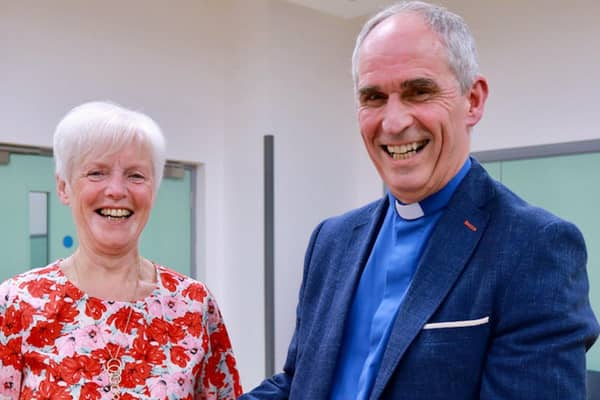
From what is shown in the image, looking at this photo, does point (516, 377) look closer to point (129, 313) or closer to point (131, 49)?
point (129, 313)

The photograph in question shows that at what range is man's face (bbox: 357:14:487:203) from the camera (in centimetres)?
114

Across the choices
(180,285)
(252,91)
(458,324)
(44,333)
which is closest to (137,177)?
(180,285)

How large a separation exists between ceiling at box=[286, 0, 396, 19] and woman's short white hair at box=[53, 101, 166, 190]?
306cm

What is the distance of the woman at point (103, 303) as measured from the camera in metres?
1.47

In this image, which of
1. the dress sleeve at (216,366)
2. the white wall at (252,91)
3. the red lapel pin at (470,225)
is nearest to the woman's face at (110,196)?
the dress sleeve at (216,366)

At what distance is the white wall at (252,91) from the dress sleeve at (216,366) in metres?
2.31

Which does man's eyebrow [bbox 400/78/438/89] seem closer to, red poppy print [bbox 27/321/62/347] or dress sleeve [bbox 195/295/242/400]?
dress sleeve [bbox 195/295/242/400]

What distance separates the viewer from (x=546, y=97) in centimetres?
371

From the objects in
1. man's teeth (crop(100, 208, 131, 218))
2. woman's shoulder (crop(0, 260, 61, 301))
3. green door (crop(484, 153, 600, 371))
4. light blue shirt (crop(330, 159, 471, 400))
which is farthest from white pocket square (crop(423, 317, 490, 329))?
green door (crop(484, 153, 600, 371))

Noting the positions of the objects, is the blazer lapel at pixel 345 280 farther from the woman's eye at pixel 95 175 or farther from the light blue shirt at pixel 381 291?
the woman's eye at pixel 95 175

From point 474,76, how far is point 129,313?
3.28 ft

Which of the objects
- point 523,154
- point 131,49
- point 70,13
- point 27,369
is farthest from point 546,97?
point 27,369

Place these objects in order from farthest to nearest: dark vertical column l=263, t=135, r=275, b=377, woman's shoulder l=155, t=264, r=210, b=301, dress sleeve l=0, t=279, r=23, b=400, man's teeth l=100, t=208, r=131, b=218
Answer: dark vertical column l=263, t=135, r=275, b=377 → woman's shoulder l=155, t=264, r=210, b=301 → man's teeth l=100, t=208, r=131, b=218 → dress sleeve l=0, t=279, r=23, b=400

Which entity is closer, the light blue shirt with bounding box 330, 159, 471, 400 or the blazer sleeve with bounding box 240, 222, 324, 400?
the light blue shirt with bounding box 330, 159, 471, 400
